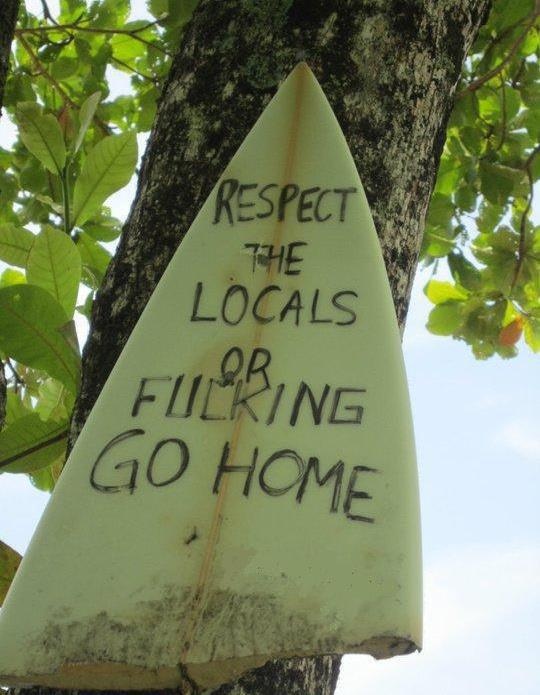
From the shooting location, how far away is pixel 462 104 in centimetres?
225

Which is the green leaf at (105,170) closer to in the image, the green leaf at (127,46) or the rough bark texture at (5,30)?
the rough bark texture at (5,30)

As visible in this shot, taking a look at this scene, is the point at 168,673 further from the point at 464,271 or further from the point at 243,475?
the point at 464,271

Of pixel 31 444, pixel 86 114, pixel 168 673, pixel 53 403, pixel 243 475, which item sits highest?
pixel 86 114

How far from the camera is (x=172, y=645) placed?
0.65 metres

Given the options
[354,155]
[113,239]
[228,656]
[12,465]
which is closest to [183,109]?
[354,155]

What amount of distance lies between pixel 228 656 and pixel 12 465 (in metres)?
0.53

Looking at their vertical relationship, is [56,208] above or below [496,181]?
below

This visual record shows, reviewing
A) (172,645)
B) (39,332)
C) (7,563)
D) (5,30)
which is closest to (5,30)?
(5,30)

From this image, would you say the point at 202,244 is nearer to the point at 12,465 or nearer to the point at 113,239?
the point at 12,465

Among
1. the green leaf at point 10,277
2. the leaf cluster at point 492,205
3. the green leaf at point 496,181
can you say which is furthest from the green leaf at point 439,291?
the green leaf at point 10,277

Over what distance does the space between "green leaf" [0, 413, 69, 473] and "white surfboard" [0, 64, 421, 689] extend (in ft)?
1.07

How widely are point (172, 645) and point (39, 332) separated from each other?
483 mm

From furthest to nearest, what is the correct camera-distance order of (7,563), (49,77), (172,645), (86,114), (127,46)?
(127,46) < (49,77) < (86,114) < (7,563) < (172,645)

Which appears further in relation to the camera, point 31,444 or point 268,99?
point 31,444
